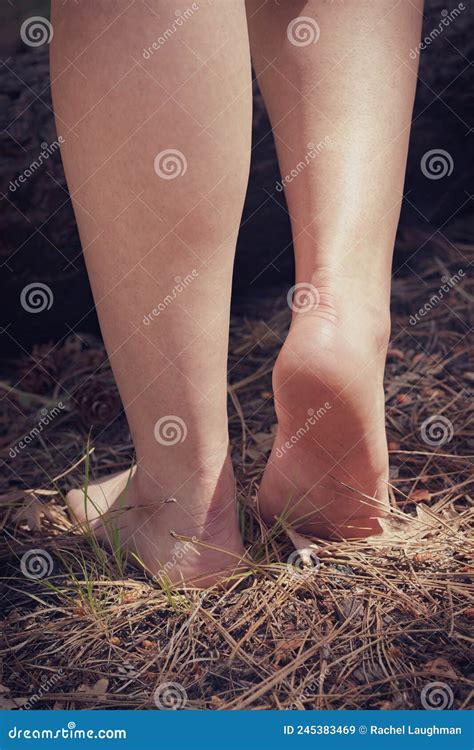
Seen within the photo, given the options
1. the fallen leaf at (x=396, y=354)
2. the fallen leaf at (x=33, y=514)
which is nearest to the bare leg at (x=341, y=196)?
the fallen leaf at (x=33, y=514)

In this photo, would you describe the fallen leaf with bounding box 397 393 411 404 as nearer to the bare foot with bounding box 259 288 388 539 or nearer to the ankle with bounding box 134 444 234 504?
the bare foot with bounding box 259 288 388 539

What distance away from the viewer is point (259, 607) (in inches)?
39.1

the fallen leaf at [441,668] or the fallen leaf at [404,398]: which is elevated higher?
the fallen leaf at [404,398]

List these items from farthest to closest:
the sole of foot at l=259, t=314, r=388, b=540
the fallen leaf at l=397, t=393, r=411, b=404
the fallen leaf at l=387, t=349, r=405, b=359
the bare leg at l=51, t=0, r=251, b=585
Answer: the fallen leaf at l=387, t=349, r=405, b=359, the fallen leaf at l=397, t=393, r=411, b=404, the sole of foot at l=259, t=314, r=388, b=540, the bare leg at l=51, t=0, r=251, b=585

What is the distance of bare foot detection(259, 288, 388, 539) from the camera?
964mm

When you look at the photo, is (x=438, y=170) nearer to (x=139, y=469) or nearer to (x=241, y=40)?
(x=241, y=40)

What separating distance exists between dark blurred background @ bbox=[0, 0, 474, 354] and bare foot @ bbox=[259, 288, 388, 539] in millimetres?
772

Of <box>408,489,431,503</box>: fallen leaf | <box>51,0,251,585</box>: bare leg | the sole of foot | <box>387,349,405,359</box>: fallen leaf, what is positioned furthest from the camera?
<box>387,349,405,359</box>: fallen leaf

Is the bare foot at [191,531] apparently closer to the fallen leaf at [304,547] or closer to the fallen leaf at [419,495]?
the fallen leaf at [304,547]

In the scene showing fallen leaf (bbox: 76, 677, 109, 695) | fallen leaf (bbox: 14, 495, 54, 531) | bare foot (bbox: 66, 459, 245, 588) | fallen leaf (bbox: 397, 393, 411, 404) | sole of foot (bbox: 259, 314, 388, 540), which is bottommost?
fallen leaf (bbox: 14, 495, 54, 531)

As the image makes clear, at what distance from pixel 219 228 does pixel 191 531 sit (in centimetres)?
41

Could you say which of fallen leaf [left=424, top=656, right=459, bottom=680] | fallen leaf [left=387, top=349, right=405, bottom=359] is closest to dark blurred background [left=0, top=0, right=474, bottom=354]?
fallen leaf [left=387, top=349, right=405, bottom=359]

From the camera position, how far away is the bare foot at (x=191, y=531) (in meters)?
1.03

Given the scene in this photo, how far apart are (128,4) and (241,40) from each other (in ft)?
0.44
